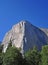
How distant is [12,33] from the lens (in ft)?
313

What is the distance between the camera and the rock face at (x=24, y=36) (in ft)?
286

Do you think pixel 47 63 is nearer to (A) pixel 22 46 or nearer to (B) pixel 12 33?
(A) pixel 22 46

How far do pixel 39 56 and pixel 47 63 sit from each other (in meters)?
6.67

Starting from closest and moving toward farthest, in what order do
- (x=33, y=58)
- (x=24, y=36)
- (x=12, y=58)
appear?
(x=12, y=58)
(x=33, y=58)
(x=24, y=36)

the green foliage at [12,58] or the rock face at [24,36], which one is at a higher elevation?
the rock face at [24,36]

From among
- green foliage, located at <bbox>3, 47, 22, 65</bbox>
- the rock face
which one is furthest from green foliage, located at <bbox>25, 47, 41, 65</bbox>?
the rock face

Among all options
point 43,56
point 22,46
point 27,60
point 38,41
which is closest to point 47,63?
point 43,56

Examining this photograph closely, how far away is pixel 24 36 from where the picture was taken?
8925cm

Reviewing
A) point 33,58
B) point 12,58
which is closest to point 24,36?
point 33,58

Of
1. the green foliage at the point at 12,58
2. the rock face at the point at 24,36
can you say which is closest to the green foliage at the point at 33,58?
the green foliage at the point at 12,58

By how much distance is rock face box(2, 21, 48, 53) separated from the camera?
286 ft

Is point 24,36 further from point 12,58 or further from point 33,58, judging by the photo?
point 12,58

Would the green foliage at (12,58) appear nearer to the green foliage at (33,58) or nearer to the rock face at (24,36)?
the green foliage at (33,58)

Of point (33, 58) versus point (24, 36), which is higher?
point (24, 36)
